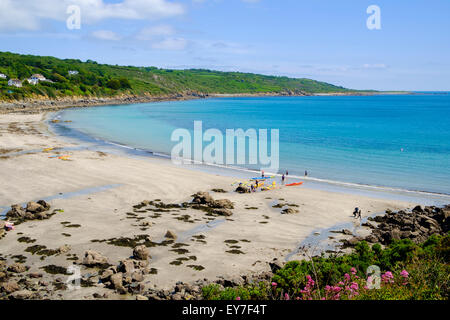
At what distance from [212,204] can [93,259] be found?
11022 mm

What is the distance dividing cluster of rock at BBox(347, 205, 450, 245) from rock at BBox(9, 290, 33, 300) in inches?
618

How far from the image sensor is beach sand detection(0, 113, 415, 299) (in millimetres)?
16609

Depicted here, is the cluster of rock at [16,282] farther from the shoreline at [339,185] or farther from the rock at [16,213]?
the shoreline at [339,185]

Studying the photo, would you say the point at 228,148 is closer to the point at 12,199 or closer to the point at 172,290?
the point at 12,199

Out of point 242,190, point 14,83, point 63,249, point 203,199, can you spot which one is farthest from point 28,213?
point 14,83

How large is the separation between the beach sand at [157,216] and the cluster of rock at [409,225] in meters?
2.05

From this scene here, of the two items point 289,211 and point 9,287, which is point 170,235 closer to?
point 9,287

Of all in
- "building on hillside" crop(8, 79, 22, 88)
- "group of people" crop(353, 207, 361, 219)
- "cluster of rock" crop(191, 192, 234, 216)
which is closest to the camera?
"cluster of rock" crop(191, 192, 234, 216)

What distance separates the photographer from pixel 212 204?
2539 cm

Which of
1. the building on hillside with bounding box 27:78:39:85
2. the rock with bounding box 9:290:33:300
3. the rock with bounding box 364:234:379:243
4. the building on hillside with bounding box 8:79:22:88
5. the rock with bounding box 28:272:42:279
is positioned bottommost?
the rock with bounding box 364:234:379:243

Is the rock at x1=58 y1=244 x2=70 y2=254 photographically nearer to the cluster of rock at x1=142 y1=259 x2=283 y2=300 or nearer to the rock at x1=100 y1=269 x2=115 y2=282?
the rock at x1=100 y1=269 x2=115 y2=282

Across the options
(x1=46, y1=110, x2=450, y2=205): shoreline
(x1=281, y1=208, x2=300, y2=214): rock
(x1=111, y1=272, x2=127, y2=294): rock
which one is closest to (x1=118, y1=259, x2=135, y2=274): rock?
(x1=111, y1=272, x2=127, y2=294): rock

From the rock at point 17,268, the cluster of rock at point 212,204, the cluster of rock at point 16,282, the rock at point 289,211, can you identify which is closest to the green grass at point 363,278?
the cluster of rock at point 16,282

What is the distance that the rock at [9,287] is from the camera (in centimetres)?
1299
